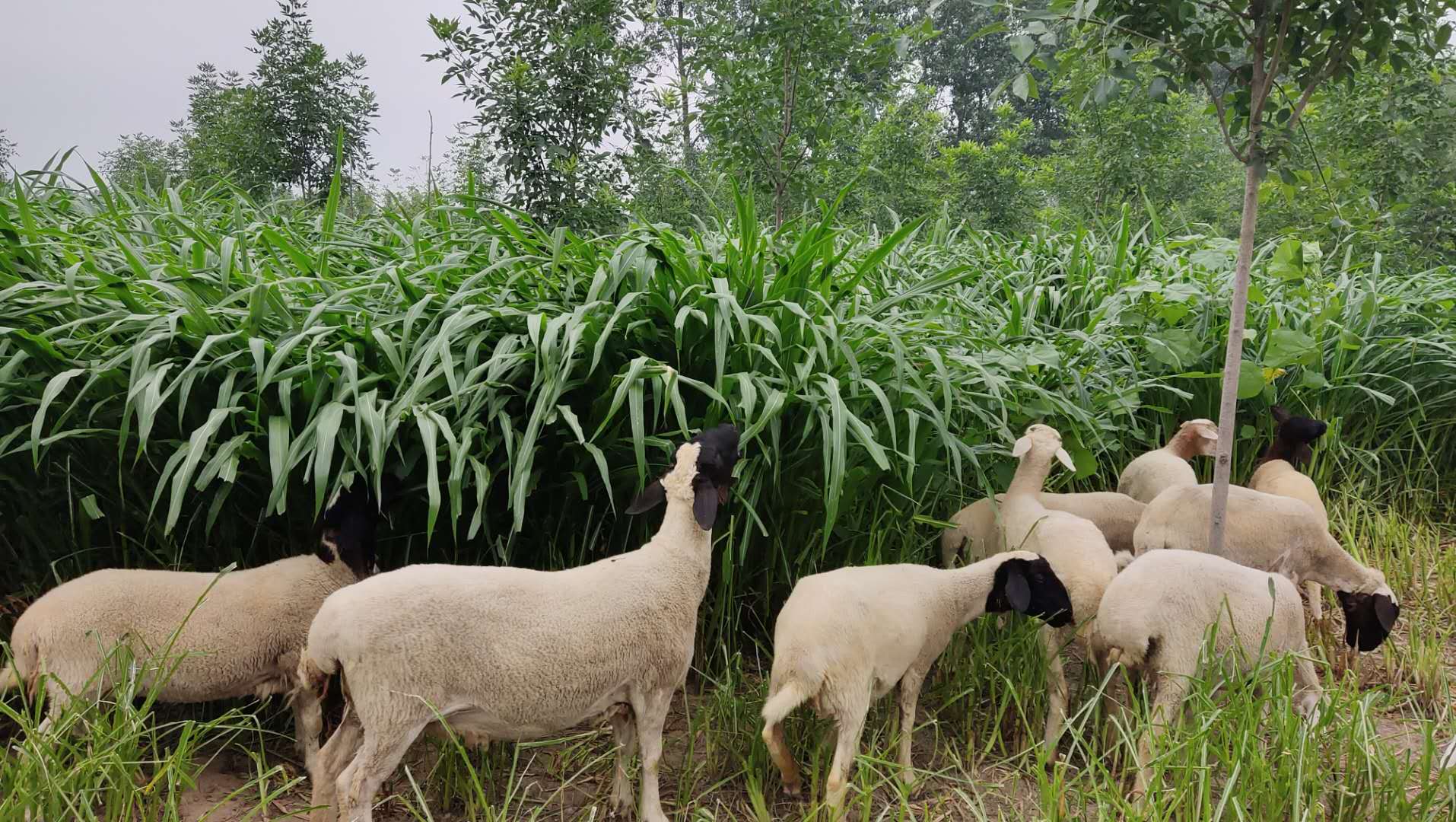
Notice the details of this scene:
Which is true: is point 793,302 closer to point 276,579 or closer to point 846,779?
point 846,779

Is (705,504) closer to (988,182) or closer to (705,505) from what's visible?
(705,505)

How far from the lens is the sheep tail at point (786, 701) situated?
6.01ft

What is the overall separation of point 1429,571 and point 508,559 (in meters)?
3.45

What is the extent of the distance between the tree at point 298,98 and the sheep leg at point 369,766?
24.0 feet

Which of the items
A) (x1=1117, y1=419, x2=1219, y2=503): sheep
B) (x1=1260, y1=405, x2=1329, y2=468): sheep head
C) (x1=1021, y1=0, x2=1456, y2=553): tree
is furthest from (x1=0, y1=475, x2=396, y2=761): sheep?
(x1=1260, y1=405, x2=1329, y2=468): sheep head

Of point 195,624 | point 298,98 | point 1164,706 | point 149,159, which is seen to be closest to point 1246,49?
point 1164,706

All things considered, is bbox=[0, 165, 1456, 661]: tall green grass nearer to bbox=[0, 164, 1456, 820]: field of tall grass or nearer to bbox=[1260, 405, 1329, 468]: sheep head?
bbox=[0, 164, 1456, 820]: field of tall grass

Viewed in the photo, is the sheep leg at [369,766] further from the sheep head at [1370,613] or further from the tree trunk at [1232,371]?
the sheep head at [1370,613]

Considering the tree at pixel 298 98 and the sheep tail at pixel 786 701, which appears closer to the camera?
the sheep tail at pixel 786 701

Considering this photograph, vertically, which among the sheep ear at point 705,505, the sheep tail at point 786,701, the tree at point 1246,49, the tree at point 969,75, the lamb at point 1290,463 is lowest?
the sheep tail at point 786,701

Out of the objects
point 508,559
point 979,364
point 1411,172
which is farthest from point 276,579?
point 1411,172

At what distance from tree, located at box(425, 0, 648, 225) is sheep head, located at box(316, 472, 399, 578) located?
8.82ft

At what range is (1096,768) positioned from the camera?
226 cm

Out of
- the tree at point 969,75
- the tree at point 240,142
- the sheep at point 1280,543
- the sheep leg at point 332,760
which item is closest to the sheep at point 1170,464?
the sheep at point 1280,543
